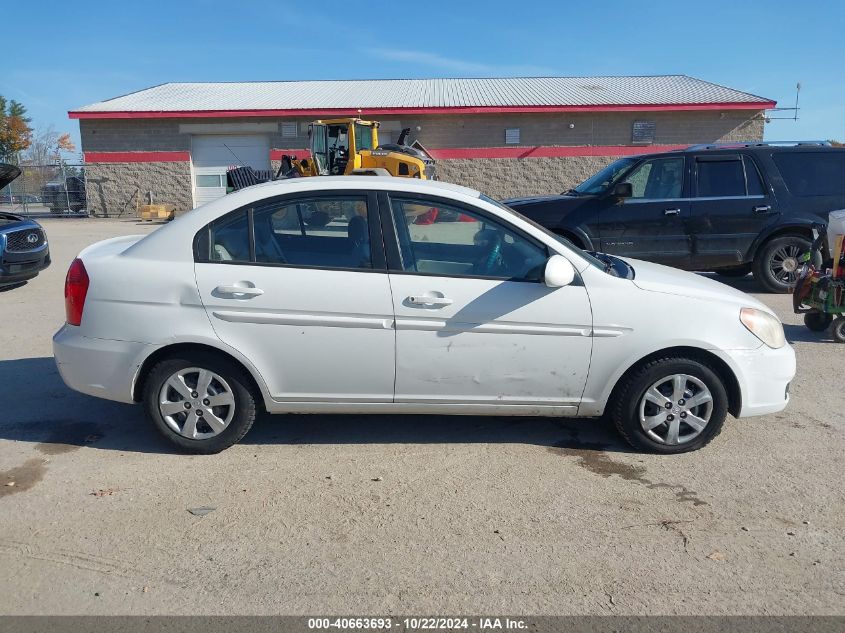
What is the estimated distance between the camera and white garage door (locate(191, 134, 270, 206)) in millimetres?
27484

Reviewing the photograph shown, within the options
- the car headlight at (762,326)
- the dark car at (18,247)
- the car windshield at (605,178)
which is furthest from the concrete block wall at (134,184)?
the car headlight at (762,326)

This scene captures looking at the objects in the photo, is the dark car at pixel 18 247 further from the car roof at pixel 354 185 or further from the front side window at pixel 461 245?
the front side window at pixel 461 245

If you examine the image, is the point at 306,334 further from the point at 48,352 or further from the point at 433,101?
the point at 433,101

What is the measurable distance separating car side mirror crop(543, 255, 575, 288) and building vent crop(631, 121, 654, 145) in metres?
24.2

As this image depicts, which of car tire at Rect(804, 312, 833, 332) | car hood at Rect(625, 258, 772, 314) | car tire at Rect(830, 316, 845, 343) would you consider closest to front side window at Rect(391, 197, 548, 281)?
car hood at Rect(625, 258, 772, 314)

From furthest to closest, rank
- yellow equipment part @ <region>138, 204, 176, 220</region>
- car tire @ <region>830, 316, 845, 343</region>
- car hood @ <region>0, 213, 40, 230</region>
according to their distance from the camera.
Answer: yellow equipment part @ <region>138, 204, 176, 220</region>, car hood @ <region>0, 213, 40, 230</region>, car tire @ <region>830, 316, 845, 343</region>

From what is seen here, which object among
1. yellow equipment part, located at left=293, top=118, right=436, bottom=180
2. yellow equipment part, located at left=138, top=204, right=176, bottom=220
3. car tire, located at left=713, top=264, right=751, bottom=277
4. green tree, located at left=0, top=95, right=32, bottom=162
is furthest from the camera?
→ green tree, located at left=0, top=95, right=32, bottom=162

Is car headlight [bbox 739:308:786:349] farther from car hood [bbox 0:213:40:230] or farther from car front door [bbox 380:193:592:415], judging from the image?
car hood [bbox 0:213:40:230]

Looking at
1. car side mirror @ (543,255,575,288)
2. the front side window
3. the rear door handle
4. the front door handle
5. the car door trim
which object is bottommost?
the car door trim

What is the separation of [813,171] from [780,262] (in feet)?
4.07

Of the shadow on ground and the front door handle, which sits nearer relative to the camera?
the front door handle

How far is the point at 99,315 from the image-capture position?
432 cm

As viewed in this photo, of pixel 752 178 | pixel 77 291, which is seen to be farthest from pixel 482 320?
pixel 752 178

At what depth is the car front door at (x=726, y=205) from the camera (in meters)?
9.18
